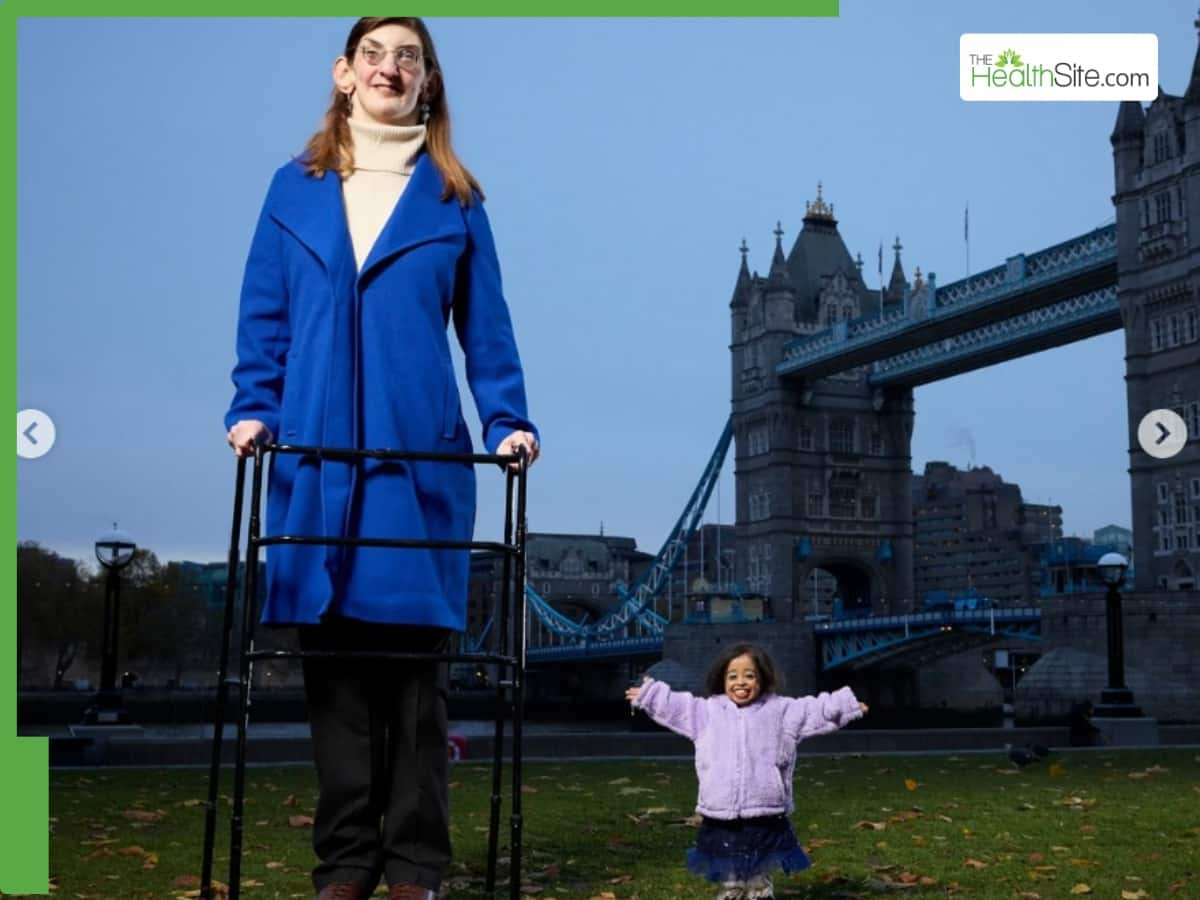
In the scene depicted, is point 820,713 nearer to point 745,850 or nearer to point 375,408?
point 745,850

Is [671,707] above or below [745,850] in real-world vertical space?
above

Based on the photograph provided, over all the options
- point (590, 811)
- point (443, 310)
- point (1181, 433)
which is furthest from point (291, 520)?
point (1181, 433)

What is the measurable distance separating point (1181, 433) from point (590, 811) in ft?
121

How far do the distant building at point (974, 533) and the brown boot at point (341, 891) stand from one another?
105247 mm

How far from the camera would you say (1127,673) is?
39.3m

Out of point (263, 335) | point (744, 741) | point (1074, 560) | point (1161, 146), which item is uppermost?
point (1161, 146)

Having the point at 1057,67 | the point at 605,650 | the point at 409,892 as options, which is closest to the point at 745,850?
the point at 409,892

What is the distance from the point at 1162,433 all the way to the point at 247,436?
142ft

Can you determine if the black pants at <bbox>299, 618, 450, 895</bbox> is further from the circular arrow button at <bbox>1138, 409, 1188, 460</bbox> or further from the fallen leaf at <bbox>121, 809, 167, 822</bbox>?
the circular arrow button at <bbox>1138, 409, 1188, 460</bbox>

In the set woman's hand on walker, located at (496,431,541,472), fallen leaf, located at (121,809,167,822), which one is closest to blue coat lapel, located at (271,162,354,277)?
woman's hand on walker, located at (496,431,541,472)

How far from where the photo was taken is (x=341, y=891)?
3.52m

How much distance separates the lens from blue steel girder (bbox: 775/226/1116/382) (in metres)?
49.6

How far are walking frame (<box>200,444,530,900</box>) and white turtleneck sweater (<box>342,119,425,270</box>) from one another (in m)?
0.71

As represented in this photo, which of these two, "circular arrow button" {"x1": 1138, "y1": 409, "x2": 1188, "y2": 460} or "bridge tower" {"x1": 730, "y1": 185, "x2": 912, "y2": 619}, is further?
"bridge tower" {"x1": 730, "y1": 185, "x2": 912, "y2": 619}
